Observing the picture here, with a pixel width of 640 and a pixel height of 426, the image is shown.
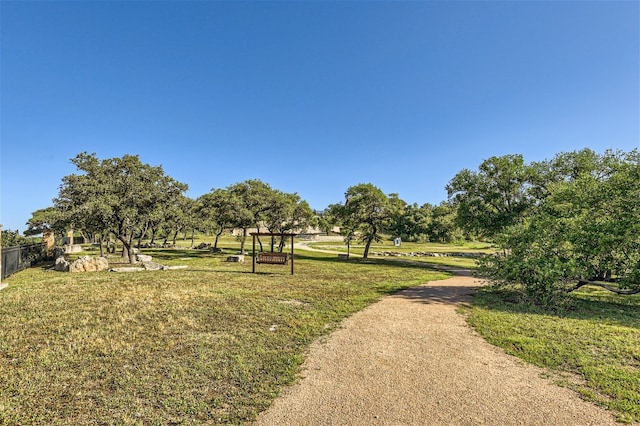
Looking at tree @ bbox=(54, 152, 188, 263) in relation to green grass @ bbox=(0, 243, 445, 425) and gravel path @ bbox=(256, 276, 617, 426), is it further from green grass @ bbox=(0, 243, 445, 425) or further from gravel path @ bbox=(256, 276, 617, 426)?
gravel path @ bbox=(256, 276, 617, 426)

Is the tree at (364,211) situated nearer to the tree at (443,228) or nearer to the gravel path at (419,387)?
the gravel path at (419,387)

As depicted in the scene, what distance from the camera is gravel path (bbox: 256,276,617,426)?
13.5ft

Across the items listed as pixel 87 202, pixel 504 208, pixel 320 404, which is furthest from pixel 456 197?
pixel 87 202

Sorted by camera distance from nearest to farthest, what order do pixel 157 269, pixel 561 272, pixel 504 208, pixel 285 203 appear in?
pixel 561 272 → pixel 157 269 → pixel 504 208 → pixel 285 203

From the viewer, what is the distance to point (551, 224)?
11531 millimetres

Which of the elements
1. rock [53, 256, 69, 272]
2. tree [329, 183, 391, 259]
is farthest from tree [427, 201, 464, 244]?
rock [53, 256, 69, 272]

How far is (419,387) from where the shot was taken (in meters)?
4.88

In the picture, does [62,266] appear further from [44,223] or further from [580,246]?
[580,246]

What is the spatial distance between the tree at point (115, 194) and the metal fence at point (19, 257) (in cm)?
Result: 278

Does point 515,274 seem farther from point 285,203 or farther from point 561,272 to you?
point 285,203

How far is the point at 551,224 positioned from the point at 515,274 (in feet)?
9.36

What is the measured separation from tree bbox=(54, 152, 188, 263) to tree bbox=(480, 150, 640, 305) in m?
20.9

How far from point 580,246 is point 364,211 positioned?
18724 millimetres

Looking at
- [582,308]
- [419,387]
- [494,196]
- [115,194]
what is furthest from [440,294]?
[115,194]
